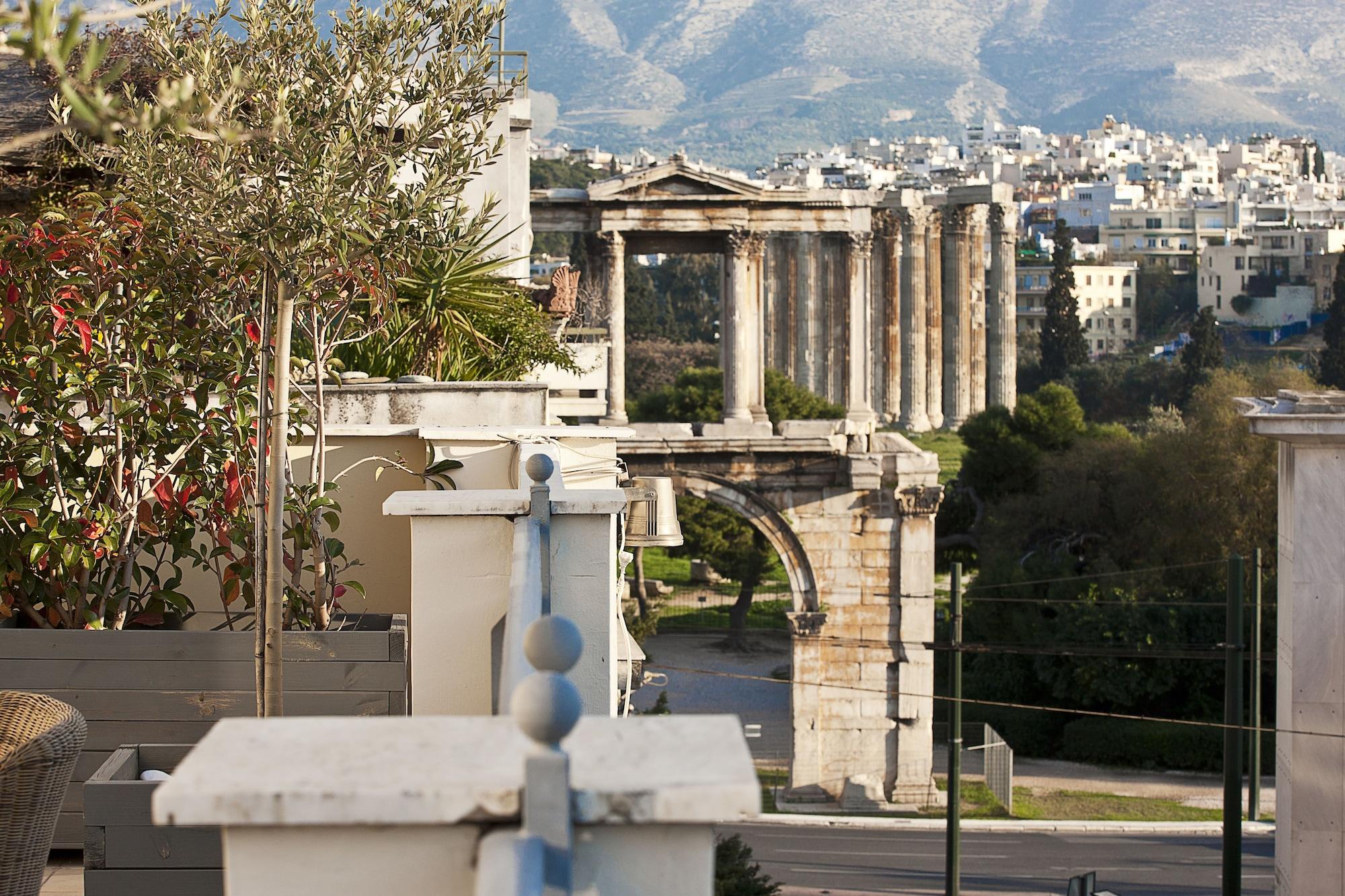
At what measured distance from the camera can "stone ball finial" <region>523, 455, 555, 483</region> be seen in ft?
11.6

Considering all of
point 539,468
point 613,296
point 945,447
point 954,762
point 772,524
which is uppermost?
point 613,296

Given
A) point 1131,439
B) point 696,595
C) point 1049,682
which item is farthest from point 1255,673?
point 696,595

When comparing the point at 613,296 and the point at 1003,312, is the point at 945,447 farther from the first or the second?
the point at 613,296

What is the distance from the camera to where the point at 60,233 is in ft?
16.5

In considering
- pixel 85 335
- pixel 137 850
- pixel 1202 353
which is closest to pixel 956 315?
pixel 1202 353

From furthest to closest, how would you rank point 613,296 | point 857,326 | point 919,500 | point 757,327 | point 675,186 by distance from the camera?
point 857,326 → point 757,327 → point 613,296 → point 675,186 → point 919,500

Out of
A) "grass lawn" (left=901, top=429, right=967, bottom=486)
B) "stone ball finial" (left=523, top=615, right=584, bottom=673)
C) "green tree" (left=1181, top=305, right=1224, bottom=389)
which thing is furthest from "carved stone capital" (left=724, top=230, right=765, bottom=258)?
"stone ball finial" (left=523, top=615, right=584, bottom=673)

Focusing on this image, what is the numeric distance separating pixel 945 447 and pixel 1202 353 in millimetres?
9301

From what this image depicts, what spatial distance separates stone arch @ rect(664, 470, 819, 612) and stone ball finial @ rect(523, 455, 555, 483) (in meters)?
20.0

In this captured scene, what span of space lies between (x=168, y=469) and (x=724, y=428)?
63.0 feet

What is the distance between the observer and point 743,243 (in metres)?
31.7

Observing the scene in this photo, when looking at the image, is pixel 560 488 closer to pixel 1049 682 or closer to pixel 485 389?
pixel 485 389

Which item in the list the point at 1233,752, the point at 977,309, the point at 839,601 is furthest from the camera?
the point at 977,309

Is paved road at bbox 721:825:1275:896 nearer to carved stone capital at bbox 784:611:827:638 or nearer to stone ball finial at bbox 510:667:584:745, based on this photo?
carved stone capital at bbox 784:611:827:638
